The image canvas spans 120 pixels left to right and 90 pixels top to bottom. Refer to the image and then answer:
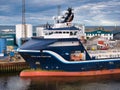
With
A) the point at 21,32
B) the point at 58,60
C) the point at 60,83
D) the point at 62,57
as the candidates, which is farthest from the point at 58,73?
the point at 21,32

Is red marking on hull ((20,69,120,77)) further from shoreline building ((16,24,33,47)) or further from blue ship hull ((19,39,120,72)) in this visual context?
shoreline building ((16,24,33,47))

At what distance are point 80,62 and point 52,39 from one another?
13.1 ft

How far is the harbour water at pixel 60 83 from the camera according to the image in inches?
1126

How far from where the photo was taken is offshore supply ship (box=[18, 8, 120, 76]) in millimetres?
32938

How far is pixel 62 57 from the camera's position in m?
33.3

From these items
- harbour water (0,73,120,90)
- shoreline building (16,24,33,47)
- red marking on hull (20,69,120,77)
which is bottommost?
harbour water (0,73,120,90)

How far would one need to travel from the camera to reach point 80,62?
111 feet

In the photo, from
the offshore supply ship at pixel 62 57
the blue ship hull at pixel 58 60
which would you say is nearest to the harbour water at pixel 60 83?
the offshore supply ship at pixel 62 57

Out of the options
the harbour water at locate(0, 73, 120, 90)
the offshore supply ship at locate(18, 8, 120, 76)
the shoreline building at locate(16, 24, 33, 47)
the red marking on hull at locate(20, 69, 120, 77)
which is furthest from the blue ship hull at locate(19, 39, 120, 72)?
the shoreline building at locate(16, 24, 33, 47)

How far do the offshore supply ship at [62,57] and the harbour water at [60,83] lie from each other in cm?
103

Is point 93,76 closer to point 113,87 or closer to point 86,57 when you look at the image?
point 86,57

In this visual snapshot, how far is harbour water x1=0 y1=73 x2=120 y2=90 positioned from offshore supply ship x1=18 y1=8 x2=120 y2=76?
1.03 metres

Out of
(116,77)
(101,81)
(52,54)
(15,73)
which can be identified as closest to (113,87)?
(101,81)

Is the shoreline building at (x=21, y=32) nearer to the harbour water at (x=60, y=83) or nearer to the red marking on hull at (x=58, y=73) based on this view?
the red marking on hull at (x=58, y=73)
